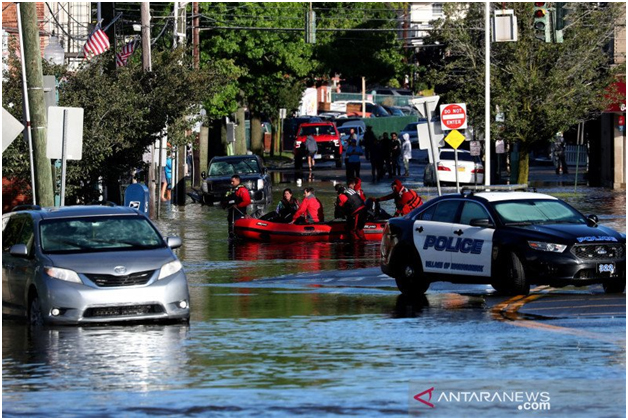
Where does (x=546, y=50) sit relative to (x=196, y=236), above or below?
above

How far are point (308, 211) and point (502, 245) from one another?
1374 cm

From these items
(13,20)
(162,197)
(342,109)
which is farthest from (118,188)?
(342,109)

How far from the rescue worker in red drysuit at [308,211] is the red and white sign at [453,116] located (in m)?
5.13

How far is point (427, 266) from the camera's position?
2034 centimetres

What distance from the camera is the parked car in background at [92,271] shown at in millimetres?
16422

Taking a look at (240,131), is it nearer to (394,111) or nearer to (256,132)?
(256,132)

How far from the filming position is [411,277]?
67.3 ft

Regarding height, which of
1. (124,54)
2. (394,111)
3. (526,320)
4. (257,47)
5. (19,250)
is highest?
(257,47)

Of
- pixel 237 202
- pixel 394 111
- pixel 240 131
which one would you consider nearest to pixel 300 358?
pixel 237 202

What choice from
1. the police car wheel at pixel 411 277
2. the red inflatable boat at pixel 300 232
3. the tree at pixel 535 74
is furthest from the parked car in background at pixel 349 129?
the police car wheel at pixel 411 277

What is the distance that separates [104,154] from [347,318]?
15.1 metres

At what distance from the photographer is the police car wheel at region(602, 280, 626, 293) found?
1927cm

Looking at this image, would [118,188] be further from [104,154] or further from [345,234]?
[345,234]

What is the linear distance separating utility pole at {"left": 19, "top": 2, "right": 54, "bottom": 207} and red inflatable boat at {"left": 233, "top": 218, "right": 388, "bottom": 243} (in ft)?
31.1
